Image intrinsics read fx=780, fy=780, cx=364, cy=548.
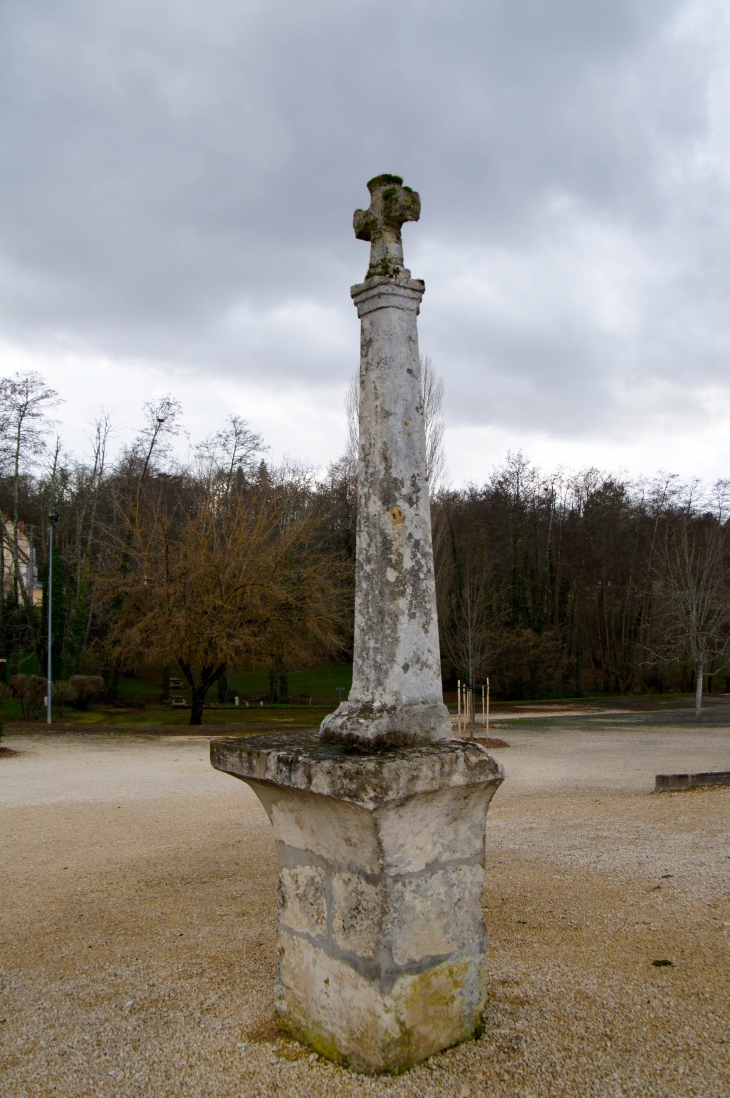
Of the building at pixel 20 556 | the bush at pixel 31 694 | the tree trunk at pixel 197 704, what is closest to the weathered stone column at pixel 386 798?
the tree trunk at pixel 197 704

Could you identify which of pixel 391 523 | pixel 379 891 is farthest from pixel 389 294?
pixel 379 891

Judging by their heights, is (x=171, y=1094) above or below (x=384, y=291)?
below

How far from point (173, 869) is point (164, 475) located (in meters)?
29.9

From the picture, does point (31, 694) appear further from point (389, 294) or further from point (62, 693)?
point (389, 294)

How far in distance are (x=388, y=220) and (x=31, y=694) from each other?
65.8 ft

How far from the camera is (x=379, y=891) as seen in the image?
2.81m

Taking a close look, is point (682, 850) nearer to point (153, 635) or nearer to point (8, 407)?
point (153, 635)

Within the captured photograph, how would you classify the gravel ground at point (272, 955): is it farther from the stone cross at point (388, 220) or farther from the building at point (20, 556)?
the building at point (20, 556)

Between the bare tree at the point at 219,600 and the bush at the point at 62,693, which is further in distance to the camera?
the bush at the point at 62,693

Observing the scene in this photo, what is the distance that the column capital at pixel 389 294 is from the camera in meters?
3.43

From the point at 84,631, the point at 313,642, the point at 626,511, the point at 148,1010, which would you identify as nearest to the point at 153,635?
the point at 313,642

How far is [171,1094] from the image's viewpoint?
2.84m

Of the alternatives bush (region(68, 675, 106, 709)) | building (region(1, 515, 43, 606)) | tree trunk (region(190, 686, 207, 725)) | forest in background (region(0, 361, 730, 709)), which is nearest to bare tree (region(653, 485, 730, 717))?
forest in background (region(0, 361, 730, 709))

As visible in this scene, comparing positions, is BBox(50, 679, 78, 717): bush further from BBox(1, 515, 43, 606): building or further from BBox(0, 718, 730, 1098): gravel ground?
BBox(0, 718, 730, 1098): gravel ground
